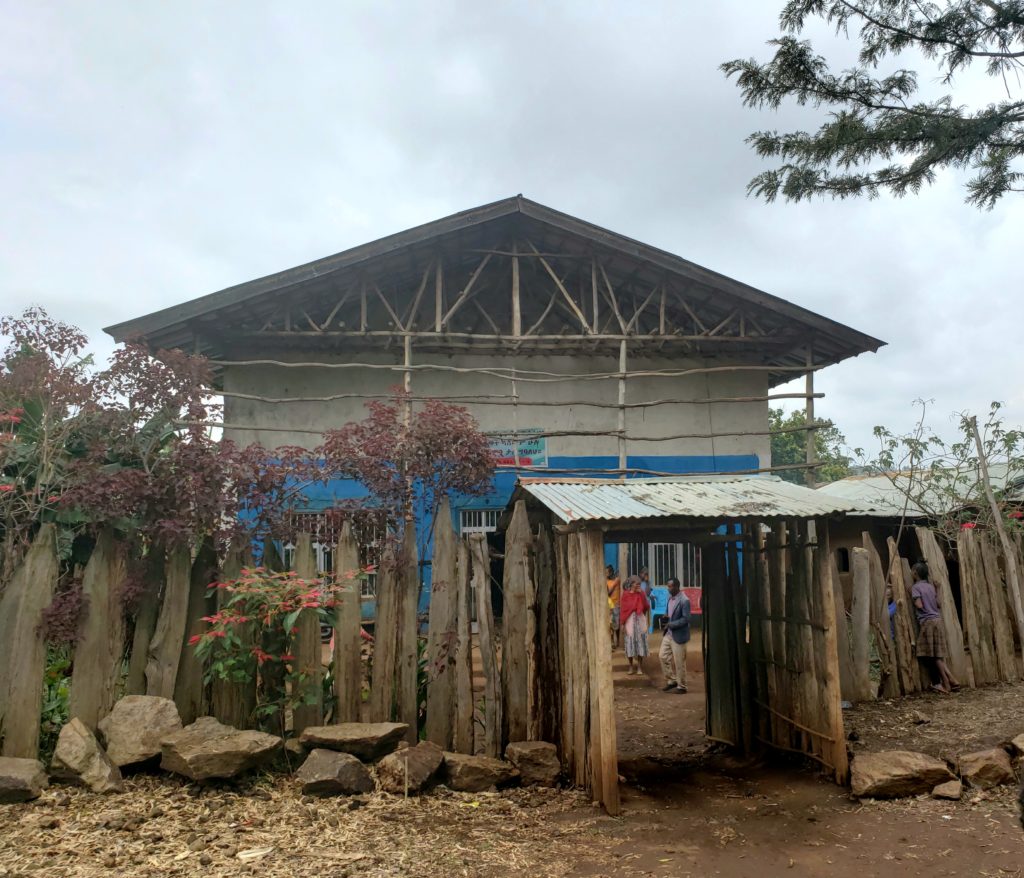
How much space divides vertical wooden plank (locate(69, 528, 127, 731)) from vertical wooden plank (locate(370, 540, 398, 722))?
176 centimetres

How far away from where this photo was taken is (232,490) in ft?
20.8

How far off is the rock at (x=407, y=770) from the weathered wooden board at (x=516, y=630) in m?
0.87

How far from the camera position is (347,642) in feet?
20.7

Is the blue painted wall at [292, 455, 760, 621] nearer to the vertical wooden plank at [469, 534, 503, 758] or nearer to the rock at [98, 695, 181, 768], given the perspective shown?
the vertical wooden plank at [469, 534, 503, 758]

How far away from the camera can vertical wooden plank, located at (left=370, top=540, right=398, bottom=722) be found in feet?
20.8

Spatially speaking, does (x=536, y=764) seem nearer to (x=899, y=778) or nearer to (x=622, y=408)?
(x=899, y=778)

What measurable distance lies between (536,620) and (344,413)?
8021 mm

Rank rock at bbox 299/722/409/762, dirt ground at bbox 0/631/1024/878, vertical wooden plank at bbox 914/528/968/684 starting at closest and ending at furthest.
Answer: dirt ground at bbox 0/631/1024/878, rock at bbox 299/722/409/762, vertical wooden plank at bbox 914/528/968/684

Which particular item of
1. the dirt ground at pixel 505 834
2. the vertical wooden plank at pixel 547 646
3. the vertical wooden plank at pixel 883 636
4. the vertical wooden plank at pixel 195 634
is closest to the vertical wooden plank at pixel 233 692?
the vertical wooden plank at pixel 195 634

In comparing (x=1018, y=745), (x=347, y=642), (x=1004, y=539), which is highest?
(x=1004, y=539)

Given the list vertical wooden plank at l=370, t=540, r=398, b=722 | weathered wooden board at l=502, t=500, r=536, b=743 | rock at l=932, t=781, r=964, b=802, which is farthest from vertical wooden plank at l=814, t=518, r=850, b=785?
vertical wooden plank at l=370, t=540, r=398, b=722

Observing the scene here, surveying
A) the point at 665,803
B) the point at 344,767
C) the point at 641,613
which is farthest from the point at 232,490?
the point at 641,613

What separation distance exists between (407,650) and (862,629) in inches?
209

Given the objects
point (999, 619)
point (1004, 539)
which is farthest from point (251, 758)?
point (999, 619)
